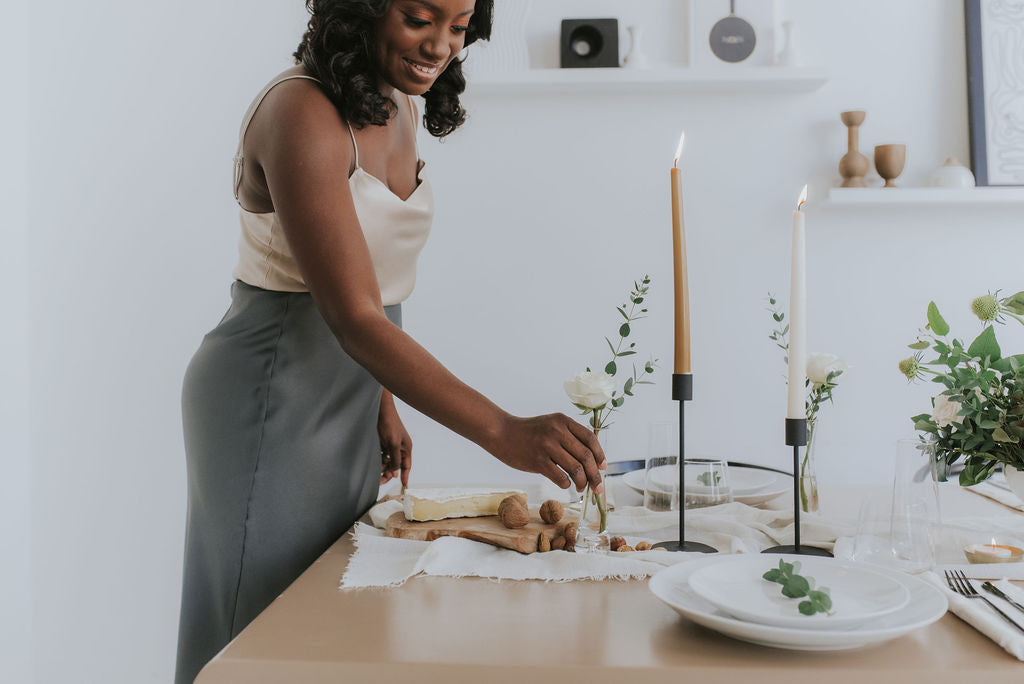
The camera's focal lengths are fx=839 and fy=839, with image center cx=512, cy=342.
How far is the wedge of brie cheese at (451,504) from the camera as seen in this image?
106 cm

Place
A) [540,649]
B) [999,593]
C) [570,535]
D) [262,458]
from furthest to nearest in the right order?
1. [262,458]
2. [570,535]
3. [999,593]
4. [540,649]

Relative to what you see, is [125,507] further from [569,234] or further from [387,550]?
[387,550]

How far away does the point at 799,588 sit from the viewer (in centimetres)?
70

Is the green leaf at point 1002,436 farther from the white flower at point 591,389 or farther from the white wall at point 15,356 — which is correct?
the white wall at point 15,356

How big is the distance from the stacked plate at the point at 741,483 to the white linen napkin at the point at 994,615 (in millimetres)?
367

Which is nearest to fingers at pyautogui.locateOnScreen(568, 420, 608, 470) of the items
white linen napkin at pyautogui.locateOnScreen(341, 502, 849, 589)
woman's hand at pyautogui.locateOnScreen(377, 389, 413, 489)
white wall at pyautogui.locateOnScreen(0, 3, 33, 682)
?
white linen napkin at pyautogui.locateOnScreen(341, 502, 849, 589)

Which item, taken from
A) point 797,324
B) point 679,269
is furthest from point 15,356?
point 797,324

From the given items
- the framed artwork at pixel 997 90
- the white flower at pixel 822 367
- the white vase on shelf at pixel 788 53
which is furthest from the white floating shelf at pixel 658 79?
the white flower at pixel 822 367

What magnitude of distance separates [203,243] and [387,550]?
5.37 ft

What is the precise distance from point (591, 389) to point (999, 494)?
0.78 metres

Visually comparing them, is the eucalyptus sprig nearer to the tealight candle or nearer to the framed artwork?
the tealight candle

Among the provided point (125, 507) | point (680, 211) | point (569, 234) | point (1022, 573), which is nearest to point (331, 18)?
point (680, 211)

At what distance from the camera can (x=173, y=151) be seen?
2.35 m

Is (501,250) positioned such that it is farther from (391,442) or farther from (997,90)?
(997,90)
